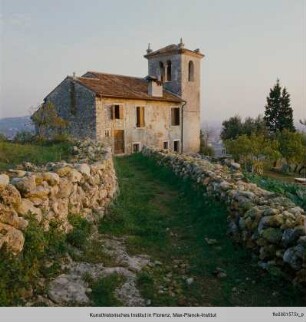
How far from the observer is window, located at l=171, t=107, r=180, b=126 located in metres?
27.7

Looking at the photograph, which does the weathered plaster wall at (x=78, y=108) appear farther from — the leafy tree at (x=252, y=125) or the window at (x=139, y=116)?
the leafy tree at (x=252, y=125)

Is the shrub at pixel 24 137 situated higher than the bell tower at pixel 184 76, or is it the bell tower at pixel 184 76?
the bell tower at pixel 184 76

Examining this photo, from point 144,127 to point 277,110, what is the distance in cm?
1936

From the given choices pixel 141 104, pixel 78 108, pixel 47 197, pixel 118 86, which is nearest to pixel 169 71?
Answer: pixel 141 104

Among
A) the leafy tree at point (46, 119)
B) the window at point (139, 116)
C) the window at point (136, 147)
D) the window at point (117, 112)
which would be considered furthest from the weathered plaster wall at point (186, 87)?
the leafy tree at point (46, 119)

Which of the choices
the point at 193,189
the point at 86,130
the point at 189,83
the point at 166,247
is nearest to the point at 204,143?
the point at 189,83

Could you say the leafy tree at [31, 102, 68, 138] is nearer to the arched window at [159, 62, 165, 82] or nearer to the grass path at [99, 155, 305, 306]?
the grass path at [99, 155, 305, 306]

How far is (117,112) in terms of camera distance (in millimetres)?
23016

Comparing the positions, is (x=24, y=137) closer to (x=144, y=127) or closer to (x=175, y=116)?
(x=144, y=127)

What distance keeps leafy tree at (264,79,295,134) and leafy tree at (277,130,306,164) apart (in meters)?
13.3

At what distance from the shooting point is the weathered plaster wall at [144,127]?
72.6ft

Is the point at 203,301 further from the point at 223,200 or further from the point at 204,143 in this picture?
the point at 204,143

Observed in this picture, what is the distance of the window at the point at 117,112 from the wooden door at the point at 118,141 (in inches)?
33.6

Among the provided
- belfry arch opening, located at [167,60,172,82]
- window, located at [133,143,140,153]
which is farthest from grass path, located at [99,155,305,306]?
belfry arch opening, located at [167,60,172,82]
